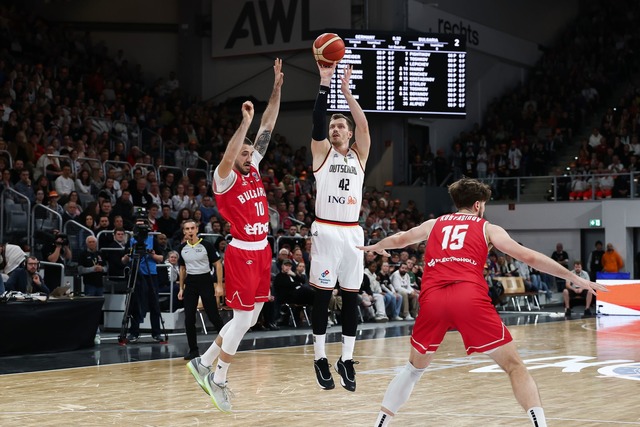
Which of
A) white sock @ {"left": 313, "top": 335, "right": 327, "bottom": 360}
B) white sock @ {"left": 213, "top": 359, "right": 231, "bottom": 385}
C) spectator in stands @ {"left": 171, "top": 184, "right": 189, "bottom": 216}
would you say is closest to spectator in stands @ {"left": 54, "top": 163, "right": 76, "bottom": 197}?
spectator in stands @ {"left": 171, "top": 184, "right": 189, "bottom": 216}

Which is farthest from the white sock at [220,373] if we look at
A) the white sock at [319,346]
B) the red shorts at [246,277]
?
the white sock at [319,346]

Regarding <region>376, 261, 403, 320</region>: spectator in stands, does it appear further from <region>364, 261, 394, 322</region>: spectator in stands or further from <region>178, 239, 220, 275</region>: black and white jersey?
<region>178, 239, 220, 275</region>: black and white jersey

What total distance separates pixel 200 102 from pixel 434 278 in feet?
76.1

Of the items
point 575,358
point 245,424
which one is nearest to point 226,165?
point 245,424

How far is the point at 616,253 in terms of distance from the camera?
2580 cm

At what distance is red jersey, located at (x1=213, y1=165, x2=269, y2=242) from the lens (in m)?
8.09

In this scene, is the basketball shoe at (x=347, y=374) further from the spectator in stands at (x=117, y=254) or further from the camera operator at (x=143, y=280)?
the spectator in stands at (x=117, y=254)

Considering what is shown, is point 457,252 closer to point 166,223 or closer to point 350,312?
point 350,312

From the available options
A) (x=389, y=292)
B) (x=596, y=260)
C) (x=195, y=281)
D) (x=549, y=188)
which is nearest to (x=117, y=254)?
(x=195, y=281)

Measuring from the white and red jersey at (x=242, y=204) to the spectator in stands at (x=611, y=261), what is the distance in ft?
63.4

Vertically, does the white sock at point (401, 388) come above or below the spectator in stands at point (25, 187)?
below

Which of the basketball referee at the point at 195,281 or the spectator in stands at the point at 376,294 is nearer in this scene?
the basketball referee at the point at 195,281

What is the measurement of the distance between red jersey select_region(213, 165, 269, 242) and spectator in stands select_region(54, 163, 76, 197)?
32.7 feet

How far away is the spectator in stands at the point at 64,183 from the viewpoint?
687 inches
